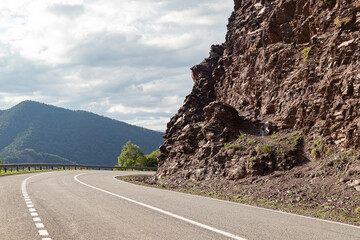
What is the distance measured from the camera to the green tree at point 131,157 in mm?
95312

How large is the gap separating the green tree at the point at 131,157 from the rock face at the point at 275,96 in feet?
192

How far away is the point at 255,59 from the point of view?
31.2 m

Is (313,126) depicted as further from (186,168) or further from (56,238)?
(56,238)

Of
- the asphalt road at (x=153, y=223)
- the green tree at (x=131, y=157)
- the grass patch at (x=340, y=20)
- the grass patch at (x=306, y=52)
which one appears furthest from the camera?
the green tree at (x=131, y=157)

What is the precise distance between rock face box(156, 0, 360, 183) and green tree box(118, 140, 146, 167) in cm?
5854

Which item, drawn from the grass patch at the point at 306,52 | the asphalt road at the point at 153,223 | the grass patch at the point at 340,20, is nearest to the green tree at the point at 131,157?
the grass patch at the point at 306,52

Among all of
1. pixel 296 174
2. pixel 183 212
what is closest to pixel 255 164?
pixel 296 174

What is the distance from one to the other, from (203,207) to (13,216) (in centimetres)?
605

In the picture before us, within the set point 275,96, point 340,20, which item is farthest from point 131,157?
point 340,20

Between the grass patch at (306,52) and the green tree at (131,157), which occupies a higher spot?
the grass patch at (306,52)

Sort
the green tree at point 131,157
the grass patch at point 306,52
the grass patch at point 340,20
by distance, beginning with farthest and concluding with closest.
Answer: the green tree at point 131,157 < the grass patch at point 306,52 < the grass patch at point 340,20

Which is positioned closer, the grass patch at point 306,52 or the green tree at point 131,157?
the grass patch at point 306,52

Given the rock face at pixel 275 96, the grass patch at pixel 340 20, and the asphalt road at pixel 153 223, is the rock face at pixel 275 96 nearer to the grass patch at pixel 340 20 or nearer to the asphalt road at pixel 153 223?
the grass patch at pixel 340 20

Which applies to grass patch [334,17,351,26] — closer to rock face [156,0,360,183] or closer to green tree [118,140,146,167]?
rock face [156,0,360,183]
